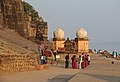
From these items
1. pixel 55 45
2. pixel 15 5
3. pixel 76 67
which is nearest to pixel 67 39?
pixel 55 45

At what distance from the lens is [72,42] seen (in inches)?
2052

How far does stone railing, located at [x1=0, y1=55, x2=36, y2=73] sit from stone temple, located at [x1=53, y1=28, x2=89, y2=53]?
22.8 m

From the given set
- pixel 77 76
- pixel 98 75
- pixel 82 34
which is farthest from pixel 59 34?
pixel 77 76

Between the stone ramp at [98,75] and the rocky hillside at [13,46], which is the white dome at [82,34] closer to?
the rocky hillside at [13,46]

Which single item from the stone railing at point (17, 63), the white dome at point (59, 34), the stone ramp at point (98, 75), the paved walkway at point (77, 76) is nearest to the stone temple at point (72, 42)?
the white dome at point (59, 34)

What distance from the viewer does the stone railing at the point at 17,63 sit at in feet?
70.5

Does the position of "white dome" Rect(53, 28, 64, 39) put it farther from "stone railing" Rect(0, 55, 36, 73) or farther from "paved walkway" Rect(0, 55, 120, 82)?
"paved walkway" Rect(0, 55, 120, 82)

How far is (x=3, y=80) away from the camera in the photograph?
1708 cm

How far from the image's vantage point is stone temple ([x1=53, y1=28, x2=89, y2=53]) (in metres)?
47.9

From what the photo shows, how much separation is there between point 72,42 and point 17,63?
98.7 ft

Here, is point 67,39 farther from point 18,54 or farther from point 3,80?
point 3,80

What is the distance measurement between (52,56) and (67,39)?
1908 centimetres

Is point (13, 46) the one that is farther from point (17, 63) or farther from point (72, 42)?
point (72, 42)

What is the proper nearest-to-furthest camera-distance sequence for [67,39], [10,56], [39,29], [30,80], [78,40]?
[30,80] → [10,56] → [78,40] → [67,39] → [39,29]
